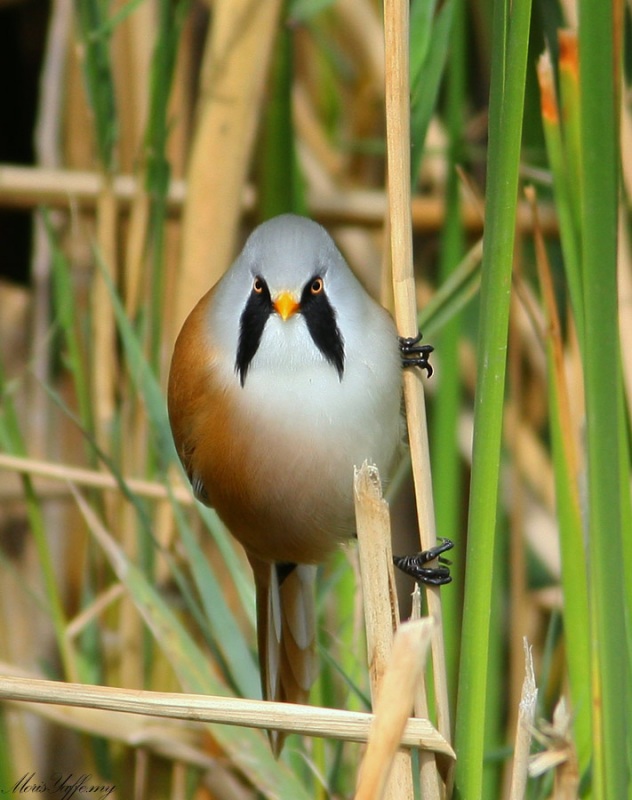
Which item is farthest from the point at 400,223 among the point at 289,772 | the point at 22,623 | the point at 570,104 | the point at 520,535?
the point at 22,623

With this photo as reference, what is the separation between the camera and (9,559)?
2.23m

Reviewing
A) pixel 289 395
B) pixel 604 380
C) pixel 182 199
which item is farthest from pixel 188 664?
pixel 182 199

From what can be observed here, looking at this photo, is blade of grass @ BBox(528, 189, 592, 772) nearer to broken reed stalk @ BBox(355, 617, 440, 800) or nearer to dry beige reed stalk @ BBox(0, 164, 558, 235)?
broken reed stalk @ BBox(355, 617, 440, 800)

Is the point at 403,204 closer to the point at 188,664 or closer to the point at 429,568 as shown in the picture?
the point at 429,568

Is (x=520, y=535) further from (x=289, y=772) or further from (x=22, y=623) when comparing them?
(x=22, y=623)

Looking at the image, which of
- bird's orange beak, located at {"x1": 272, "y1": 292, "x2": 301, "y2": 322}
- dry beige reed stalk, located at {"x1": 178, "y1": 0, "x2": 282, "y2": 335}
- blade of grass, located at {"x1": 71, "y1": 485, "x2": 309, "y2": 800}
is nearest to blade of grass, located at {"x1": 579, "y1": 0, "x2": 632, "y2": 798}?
bird's orange beak, located at {"x1": 272, "y1": 292, "x2": 301, "y2": 322}

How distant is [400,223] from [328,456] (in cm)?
37

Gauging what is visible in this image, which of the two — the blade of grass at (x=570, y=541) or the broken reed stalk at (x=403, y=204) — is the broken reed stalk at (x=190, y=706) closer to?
the broken reed stalk at (x=403, y=204)

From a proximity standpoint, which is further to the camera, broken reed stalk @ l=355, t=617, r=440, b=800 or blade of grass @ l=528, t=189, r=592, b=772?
blade of grass @ l=528, t=189, r=592, b=772

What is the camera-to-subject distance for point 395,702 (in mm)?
838

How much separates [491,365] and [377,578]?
0.77 ft

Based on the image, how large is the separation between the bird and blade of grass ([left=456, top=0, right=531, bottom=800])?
0.66 feet

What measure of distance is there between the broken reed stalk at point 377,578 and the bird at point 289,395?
0.13 meters

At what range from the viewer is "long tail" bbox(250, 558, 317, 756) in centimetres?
155
